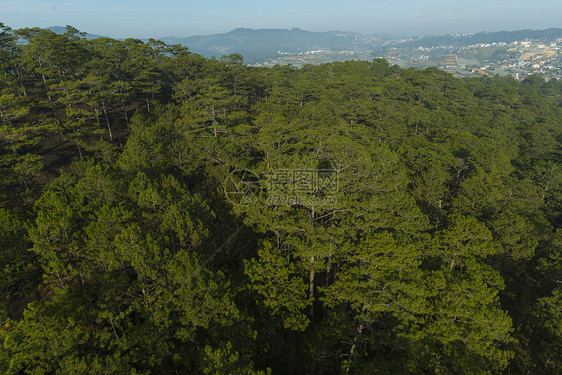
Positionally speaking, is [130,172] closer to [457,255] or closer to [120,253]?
[120,253]

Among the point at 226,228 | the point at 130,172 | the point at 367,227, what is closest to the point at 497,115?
the point at 367,227

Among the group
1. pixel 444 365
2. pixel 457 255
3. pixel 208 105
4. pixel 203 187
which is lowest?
pixel 444 365

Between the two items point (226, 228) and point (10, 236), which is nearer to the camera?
point (10, 236)

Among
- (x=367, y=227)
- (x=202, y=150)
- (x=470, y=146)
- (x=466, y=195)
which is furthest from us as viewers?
(x=470, y=146)

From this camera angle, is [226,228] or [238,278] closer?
[238,278]

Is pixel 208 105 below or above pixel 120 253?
above

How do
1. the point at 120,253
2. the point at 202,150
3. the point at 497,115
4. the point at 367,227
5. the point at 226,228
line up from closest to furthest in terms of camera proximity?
the point at 120,253 → the point at 367,227 → the point at 226,228 → the point at 202,150 → the point at 497,115

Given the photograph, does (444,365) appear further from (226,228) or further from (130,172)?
(130,172)

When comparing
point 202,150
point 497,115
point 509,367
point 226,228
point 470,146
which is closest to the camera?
point 509,367

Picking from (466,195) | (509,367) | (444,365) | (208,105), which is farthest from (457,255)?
(208,105)
